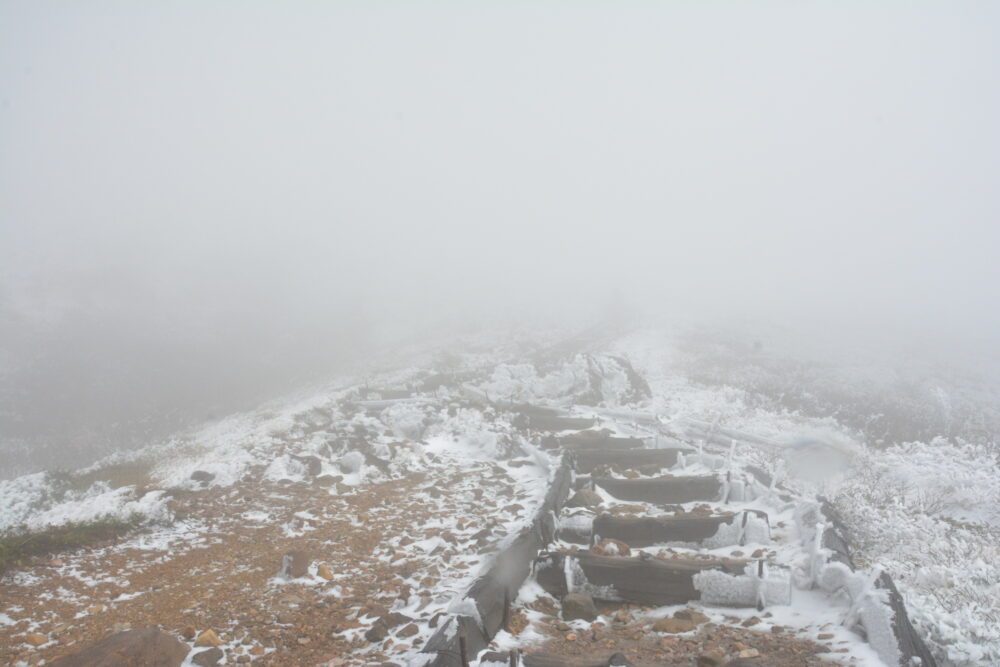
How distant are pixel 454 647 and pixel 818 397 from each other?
23456 mm

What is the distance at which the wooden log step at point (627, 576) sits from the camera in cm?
724

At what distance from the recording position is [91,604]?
6.70 metres

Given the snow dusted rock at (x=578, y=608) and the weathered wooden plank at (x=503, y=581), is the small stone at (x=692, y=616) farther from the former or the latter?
the weathered wooden plank at (x=503, y=581)

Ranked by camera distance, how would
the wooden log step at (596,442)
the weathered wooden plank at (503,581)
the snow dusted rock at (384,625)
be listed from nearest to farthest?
the snow dusted rock at (384,625), the weathered wooden plank at (503,581), the wooden log step at (596,442)

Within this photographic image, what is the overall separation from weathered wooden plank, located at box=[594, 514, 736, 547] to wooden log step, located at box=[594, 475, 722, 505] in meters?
1.82

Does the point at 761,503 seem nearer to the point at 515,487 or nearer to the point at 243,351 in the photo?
the point at 515,487

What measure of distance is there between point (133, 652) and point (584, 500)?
8147 millimetres

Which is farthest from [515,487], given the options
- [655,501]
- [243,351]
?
[243,351]

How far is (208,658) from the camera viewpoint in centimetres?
552

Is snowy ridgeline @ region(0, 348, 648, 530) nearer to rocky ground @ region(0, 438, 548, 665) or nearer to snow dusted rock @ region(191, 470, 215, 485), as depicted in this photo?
snow dusted rock @ region(191, 470, 215, 485)

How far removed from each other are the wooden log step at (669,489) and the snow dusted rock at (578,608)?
15.4 feet

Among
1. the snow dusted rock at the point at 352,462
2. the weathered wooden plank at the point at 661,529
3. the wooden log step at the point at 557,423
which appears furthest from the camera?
the wooden log step at the point at 557,423

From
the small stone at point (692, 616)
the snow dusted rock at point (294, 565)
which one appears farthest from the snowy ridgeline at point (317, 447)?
the small stone at point (692, 616)

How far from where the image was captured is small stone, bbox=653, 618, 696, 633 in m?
6.43
